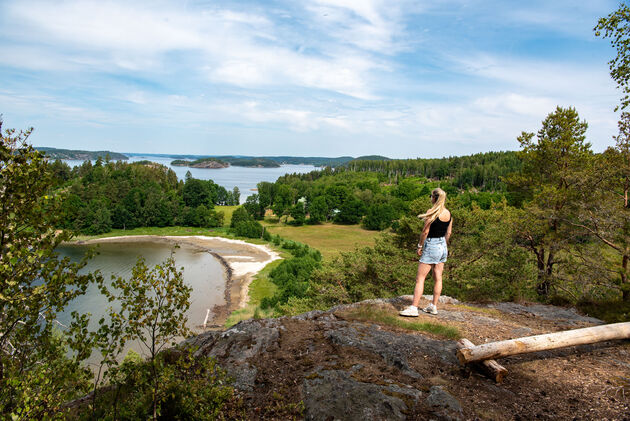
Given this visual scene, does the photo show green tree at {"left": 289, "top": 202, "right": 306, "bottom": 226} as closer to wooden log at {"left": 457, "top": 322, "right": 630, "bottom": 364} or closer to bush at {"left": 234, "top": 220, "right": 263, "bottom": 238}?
bush at {"left": 234, "top": 220, "right": 263, "bottom": 238}

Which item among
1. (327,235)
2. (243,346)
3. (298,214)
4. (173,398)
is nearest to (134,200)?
(298,214)

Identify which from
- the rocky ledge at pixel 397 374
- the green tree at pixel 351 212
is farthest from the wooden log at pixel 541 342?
the green tree at pixel 351 212

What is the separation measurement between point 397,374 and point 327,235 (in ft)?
238

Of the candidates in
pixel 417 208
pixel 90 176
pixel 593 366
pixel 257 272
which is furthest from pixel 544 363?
pixel 90 176

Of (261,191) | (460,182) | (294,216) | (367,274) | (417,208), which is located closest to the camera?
(367,274)

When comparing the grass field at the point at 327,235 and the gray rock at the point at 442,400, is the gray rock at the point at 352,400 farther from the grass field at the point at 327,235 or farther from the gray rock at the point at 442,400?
the grass field at the point at 327,235

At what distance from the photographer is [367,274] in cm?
1819

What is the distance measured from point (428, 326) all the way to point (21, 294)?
586 centimetres

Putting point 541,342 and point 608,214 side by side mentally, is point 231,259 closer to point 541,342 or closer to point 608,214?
point 608,214

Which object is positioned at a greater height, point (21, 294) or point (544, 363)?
point (21, 294)

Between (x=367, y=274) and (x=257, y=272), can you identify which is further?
(x=257, y=272)

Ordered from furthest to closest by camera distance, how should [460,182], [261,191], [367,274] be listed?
[460,182] → [261,191] → [367,274]

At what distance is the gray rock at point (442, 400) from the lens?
3.87 metres

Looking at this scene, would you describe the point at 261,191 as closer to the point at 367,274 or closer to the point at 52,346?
the point at 367,274
